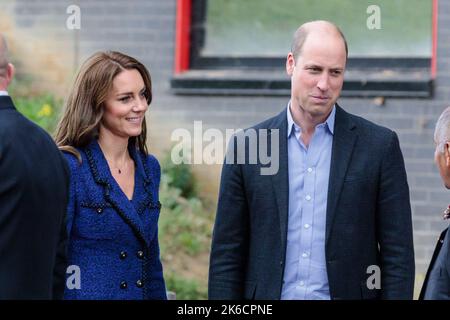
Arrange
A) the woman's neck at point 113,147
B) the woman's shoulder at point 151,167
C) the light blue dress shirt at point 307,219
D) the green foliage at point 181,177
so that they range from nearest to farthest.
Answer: the light blue dress shirt at point 307,219
the woman's neck at point 113,147
the woman's shoulder at point 151,167
the green foliage at point 181,177

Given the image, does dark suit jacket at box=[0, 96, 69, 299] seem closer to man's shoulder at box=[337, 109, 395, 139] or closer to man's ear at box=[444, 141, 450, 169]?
man's shoulder at box=[337, 109, 395, 139]

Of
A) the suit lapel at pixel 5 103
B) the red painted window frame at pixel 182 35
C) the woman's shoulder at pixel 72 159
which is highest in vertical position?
the red painted window frame at pixel 182 35

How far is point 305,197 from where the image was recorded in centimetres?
479

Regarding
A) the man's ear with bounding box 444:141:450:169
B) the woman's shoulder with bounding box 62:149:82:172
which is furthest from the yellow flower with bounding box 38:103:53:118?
the man's ear with bounding box 444:141:450:169

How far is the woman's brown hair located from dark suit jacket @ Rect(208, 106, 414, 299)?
63cm

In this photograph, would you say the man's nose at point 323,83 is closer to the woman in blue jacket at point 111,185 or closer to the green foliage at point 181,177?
the woman in blue jacket at point 111,185

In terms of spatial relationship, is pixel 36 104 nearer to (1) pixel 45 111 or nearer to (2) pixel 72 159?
(1) pixel 45 111

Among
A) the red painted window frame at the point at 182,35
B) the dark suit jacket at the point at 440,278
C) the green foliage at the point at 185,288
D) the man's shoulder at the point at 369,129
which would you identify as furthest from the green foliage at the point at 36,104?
the dark suit jacket at the point at 440,278

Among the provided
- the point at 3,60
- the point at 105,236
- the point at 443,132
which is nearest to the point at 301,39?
the point at 443,132

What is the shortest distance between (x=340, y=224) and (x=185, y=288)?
3.71m

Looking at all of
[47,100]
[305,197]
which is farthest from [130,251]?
[47,100]

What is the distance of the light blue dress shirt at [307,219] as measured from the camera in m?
4.70

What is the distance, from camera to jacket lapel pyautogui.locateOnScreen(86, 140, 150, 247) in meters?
4.83

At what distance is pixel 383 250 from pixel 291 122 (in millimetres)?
686
